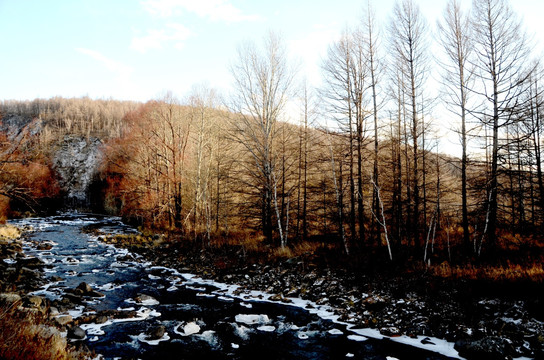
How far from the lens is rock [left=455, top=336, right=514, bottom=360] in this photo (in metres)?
6.14

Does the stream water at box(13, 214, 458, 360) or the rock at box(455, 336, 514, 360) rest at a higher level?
the rock at box(455, 336, 514, 360)

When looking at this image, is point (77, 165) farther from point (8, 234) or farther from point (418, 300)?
point (418, 300)

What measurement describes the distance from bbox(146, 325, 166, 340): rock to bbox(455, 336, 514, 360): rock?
7211 mm

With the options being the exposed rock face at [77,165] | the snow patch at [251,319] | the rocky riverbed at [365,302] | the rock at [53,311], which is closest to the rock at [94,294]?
the rocky riverbed at [365,302]

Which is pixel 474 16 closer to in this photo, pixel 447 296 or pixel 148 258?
pixel 447 296

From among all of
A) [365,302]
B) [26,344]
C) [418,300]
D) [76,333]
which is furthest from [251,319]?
[26,344]

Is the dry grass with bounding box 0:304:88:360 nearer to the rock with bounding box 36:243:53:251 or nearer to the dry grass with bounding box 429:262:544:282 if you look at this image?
the dry grass with bounding box 429:262:544:282

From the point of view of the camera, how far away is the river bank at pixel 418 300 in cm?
666

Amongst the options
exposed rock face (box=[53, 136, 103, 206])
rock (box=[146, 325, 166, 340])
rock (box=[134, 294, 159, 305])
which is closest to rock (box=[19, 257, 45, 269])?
rock (box=[134, 294, 159, 305])

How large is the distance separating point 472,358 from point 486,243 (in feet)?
29.3

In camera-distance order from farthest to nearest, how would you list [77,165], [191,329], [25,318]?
[77,165], [191,329], [25,318]

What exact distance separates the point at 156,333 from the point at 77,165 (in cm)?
7243

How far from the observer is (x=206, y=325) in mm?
8508

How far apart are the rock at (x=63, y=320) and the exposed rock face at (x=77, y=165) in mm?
60304
